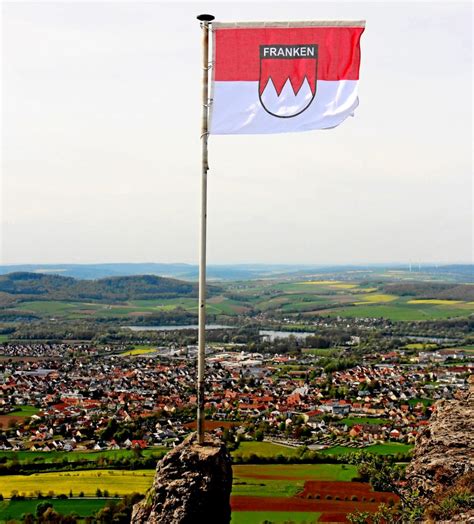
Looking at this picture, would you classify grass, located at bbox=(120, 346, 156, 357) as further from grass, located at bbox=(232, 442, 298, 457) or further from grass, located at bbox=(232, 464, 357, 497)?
Answer: grass, located at bbox=(232, 464, 357, 497)

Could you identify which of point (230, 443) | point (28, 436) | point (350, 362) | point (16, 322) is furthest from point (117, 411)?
point (16, 322)

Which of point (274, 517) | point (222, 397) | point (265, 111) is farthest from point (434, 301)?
point (265, 111)

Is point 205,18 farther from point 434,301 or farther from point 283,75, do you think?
point 434,301

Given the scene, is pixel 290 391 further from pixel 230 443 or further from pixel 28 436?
pixel 28 436

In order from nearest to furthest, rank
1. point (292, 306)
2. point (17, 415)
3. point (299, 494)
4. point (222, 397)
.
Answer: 1. point (299, 494)
2. point (17, 415)
3. point (222, 397)
4. point (292, 306)

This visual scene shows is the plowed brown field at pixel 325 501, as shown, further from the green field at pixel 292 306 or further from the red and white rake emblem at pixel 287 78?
the green field at pixel 292 306

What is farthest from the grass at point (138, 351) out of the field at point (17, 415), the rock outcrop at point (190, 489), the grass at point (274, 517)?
the rock outcrop at point (190, 489)
